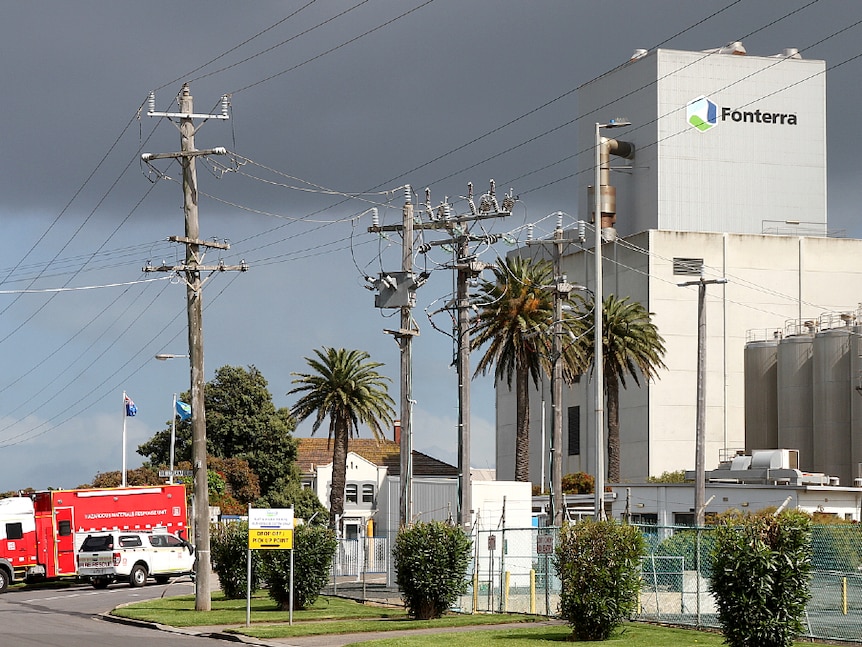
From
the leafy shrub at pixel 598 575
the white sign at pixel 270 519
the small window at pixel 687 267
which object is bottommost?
the leafy shrub at pixel 598 575

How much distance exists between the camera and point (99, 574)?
4878 cm

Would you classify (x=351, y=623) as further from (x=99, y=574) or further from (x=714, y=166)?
(x=714, y=166)

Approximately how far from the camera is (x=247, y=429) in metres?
97.9

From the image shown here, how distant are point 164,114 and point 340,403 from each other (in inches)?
1587

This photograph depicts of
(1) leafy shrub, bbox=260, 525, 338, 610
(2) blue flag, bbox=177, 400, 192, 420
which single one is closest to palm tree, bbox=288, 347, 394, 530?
(2) blue flag, bbox=177, 400, 192, 420

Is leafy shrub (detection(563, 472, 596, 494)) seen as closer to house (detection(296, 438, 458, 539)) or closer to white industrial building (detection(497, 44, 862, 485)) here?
white industrial building (detection(497, 44, 862, 485))

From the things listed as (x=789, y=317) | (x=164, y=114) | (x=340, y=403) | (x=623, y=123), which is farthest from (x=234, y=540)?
(x=789, y=317)

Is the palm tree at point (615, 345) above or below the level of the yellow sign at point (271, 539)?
above

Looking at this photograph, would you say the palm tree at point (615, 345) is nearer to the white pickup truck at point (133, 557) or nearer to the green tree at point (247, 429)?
the white pickup truck at point (133, 557)

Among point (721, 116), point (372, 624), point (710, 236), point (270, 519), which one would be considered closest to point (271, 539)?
point (270, 519)

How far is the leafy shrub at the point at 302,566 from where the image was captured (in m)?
33.8

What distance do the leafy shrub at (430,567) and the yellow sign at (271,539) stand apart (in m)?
2.97

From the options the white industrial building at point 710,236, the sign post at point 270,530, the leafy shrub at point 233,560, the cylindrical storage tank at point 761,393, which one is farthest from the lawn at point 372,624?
the cylindrical storage tank at point 761,393

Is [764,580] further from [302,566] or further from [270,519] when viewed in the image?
[302,566]
